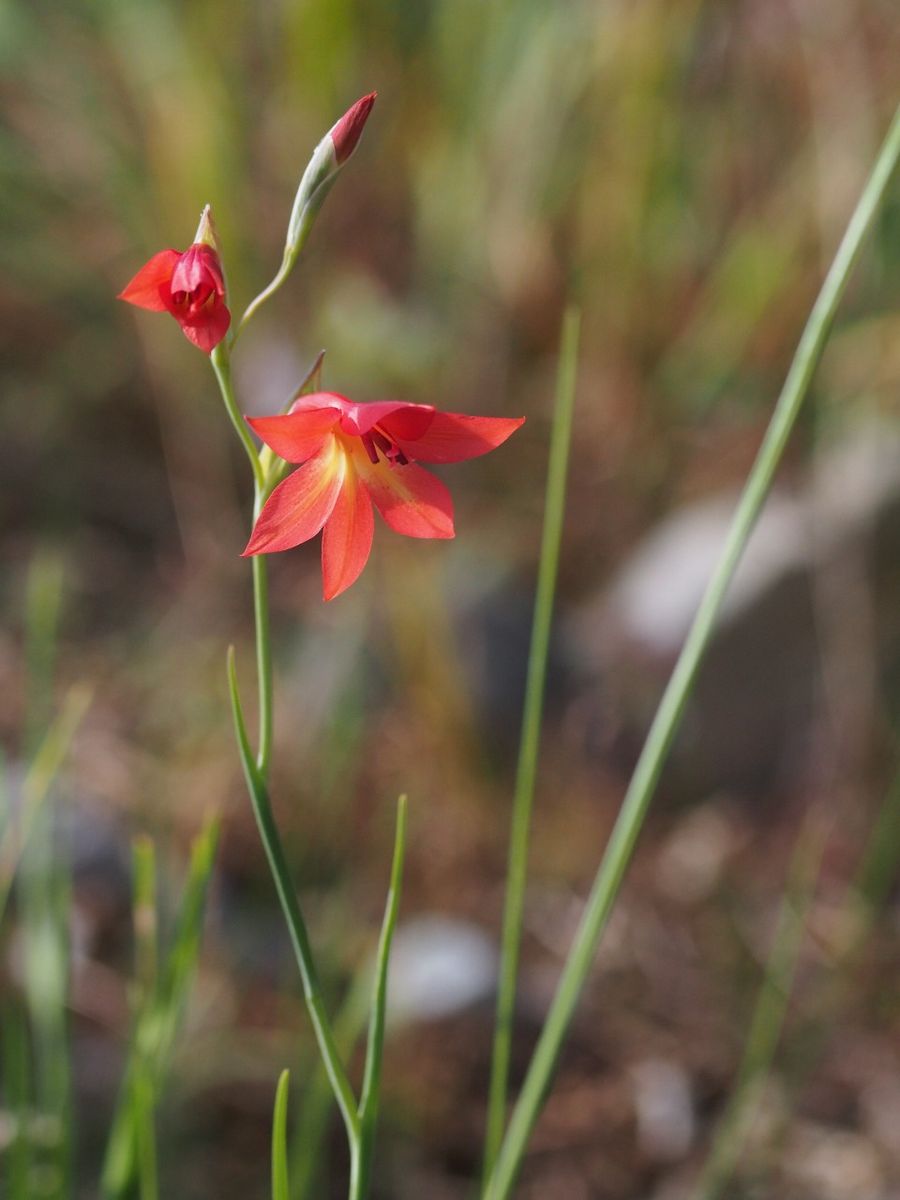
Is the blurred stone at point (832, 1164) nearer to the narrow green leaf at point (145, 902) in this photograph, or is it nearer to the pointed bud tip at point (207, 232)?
the narrow green leaf at point (145, 902)

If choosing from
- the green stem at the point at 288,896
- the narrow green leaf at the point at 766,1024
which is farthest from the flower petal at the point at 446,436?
the narrow green leaf at the point at 766,1024

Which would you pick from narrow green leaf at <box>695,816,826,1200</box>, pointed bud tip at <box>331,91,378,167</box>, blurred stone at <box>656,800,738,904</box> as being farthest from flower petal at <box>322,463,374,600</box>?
blurred stone at <box>656,800,738,904</box>

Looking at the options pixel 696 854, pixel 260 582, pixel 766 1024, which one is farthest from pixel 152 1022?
pixel 696 854

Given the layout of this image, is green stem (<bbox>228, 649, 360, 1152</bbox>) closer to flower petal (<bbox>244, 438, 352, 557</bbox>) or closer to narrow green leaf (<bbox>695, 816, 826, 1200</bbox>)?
flower petal (<bbox>244, 438, 352, 557</bbox>)

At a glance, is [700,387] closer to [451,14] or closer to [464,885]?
[451,14]

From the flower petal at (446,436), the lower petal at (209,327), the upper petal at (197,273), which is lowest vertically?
the flower petal at (446,436)

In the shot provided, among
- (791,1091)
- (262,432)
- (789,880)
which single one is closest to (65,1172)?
(262,432)
